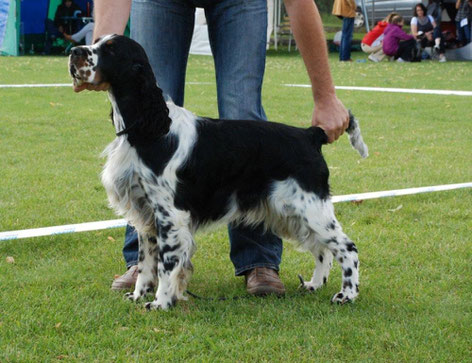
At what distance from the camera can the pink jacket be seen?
Answer: 2162 cm

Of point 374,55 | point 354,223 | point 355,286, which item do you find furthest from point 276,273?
point 374,55

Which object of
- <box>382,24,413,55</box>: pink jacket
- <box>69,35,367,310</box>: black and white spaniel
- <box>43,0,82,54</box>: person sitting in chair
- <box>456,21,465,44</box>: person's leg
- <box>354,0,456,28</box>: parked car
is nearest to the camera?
<box>69,35,367,310</box>: black and white spaniel

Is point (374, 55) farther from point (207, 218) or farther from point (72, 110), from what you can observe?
point (207, 218)

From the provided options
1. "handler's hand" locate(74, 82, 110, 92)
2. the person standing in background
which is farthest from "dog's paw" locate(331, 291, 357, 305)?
the person standing in background

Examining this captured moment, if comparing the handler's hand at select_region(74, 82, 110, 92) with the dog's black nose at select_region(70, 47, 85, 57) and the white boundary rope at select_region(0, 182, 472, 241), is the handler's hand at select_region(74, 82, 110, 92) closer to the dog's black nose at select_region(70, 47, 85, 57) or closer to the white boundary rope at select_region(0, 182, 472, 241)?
the dog's black nose at select_region(70, 47, 85, 57)

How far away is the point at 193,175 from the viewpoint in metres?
3.47

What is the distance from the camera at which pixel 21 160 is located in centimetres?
707

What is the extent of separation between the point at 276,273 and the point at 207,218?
25.1 inches

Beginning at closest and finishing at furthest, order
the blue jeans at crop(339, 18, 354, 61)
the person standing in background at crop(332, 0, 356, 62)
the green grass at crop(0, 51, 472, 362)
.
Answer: the green grass at crop(0, 51, 472, 362)
the person standing in background at crop(332, 0, 356, 62)
the blue jeans at crop(339, 18, 354, 61)

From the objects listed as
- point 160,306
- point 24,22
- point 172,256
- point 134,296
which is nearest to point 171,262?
point 172,256

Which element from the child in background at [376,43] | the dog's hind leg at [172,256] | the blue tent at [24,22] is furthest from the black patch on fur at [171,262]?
the blue tent at [24,22]

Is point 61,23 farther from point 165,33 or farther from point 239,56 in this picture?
point 239,56

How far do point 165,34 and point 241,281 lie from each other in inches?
57.5

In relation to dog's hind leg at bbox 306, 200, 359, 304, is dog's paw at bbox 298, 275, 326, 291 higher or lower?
lower
